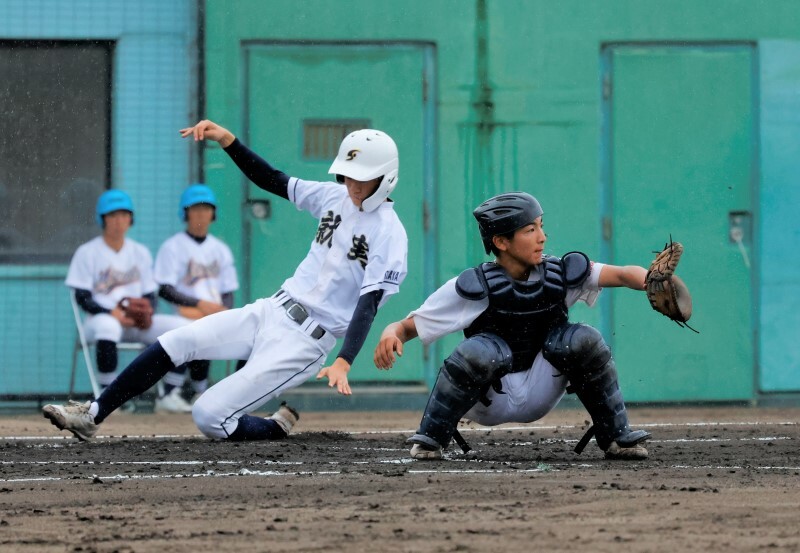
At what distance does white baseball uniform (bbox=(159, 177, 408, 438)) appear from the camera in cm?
865

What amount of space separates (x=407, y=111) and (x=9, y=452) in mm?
5146

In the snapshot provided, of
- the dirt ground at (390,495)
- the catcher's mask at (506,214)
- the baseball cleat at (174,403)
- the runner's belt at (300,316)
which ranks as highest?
the catcher's mask at (506,214)

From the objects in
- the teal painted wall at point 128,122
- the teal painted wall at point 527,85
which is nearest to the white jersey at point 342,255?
the teal painted wall at point 527,85

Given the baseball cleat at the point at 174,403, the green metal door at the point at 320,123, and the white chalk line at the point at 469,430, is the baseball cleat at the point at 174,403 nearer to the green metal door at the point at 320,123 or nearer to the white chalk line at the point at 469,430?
the green metal door at the point at 320,123

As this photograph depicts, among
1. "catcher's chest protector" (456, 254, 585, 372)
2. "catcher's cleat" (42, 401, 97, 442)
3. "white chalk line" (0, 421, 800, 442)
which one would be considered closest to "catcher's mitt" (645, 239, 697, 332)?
"catcher's chest protector" (456, 254, 585, 372)

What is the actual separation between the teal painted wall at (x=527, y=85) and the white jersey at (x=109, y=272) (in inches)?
30.2

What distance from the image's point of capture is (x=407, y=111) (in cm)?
1262

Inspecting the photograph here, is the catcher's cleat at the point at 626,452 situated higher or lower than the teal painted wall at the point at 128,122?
lower

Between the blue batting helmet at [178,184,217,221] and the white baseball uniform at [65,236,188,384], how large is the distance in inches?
21.4

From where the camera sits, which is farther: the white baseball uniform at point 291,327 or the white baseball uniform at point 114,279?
the white baseball uniform at point 114,279

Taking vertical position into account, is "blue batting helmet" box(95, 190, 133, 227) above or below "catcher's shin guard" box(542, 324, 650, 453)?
above

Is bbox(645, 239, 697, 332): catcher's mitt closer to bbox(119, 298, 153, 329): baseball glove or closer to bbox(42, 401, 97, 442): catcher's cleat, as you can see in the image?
bbox(42, 401, 97, 442): catcher's cleat

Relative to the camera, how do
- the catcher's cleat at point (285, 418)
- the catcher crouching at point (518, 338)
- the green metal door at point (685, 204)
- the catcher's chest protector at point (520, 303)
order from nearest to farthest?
the catcher crouching at point (518, 338)
the catcher's chest protector at point (520, 303)
the catcher's cleat at point (285, 418)
the green metal door at point (685, 204)

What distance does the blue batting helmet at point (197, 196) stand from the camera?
40.1ft
